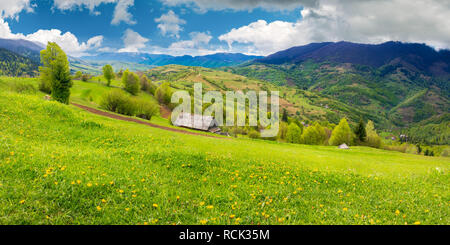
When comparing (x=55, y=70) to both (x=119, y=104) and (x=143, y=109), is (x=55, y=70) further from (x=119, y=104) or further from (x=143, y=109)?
(x=143, y=109)

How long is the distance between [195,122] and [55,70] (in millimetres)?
44191

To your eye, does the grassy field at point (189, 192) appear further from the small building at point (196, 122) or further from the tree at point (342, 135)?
the tree at point (342, 135)

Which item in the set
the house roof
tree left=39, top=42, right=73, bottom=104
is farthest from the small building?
tree left=39, top=42, right=73, bottom=104

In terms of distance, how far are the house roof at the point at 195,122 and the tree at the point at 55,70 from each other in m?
36.4

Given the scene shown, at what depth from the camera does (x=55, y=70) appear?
164ft

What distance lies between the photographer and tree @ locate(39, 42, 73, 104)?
4888 centimetres

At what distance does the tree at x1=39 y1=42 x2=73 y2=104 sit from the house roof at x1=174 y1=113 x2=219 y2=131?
36388 millimetres

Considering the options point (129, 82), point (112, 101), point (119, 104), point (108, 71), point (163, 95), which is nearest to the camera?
point (112, 101)

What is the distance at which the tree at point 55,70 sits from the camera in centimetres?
4888

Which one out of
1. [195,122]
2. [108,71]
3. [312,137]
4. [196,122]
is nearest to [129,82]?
[108,71]
